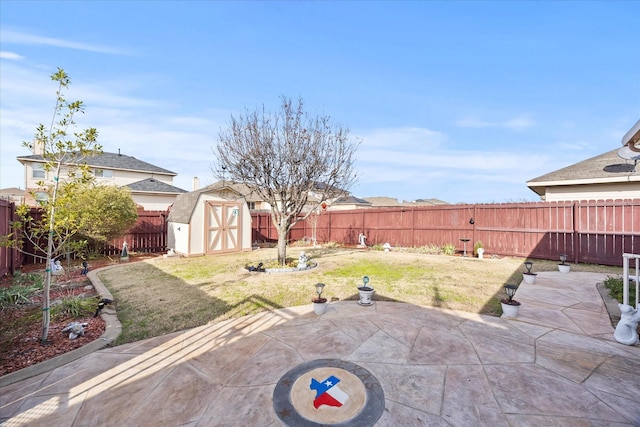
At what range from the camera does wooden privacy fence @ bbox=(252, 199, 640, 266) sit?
8102mm

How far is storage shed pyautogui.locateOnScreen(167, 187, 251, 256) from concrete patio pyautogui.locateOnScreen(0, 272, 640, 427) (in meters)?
7.45

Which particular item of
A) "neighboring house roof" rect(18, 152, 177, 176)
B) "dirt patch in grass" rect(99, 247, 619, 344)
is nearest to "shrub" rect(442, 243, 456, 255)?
"dirt patch in grass" rect(99, 247, 619, 344)

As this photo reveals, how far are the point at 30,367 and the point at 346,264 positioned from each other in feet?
23.8

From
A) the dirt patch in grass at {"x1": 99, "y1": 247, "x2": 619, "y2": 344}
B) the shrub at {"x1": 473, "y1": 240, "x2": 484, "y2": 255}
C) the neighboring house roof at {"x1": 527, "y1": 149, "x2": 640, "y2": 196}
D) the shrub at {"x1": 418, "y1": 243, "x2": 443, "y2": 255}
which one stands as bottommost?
the dirt patch in grass at {"x1": 99, "y1": 247, "x2": 619, "y2": 344}

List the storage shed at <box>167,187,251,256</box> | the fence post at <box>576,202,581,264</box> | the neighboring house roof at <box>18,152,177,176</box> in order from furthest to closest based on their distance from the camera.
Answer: the neighboring house roof at <box>18,152,177,176</box> < the storage shed at <box>167,187,251,256</box> < the fence post at <box>576,202,581,264</box>

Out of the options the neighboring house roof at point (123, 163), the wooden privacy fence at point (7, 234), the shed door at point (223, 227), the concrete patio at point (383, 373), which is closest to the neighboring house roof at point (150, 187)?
the neighboring house roof at point (123, 163)

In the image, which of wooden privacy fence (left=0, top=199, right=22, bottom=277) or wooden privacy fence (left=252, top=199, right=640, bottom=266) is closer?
wooden privacy fence (left=0, top=199, right=22, bottom=277)

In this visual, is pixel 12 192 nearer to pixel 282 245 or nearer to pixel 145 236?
pixel 145 236

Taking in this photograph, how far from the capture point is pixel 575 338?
11.1 feet

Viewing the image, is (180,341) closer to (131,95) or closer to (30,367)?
(30,367)

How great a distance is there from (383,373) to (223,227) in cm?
1002

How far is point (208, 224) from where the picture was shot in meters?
10.8

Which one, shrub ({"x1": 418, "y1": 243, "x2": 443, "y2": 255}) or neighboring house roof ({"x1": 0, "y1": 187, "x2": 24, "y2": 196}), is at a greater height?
neighboring house roof ({"x1": 0, "y1": 187, "x2": 24, "y2": 196})

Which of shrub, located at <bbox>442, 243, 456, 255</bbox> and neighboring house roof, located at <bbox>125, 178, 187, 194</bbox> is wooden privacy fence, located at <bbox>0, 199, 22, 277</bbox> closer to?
shrub, located at <bbox>442, 243, 456, 255</bbox>
